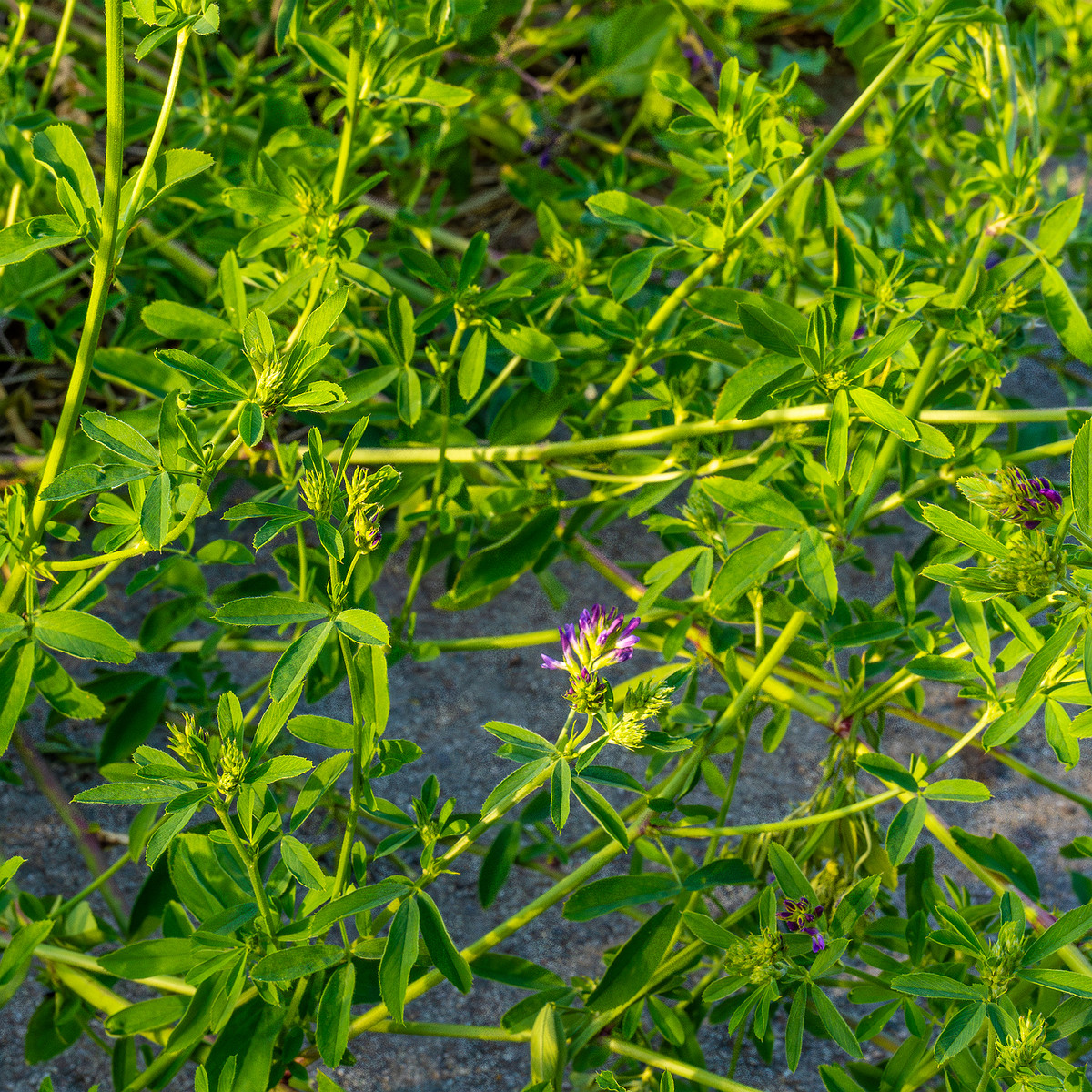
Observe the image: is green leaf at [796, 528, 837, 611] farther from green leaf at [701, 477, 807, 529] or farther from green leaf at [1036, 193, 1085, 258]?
green leaf at [1036, 193, 1085, 258]

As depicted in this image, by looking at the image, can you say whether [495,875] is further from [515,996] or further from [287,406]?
[287,406]

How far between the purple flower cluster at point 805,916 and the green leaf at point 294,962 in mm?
Result: 339

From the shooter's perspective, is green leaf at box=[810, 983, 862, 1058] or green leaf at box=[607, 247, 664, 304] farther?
green leaf at box=[607, 247, 664, 304]

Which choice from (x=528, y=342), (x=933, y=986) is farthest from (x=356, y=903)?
(x=528, y=342)

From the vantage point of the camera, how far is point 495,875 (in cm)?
101

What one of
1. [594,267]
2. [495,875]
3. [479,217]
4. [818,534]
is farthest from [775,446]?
[479,217]

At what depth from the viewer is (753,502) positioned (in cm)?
86

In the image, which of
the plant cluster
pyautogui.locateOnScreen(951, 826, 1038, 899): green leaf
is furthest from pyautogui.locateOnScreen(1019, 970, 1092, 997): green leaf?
pyautogui.locateOnScreen(951, 826, 1038, 899): green leaf

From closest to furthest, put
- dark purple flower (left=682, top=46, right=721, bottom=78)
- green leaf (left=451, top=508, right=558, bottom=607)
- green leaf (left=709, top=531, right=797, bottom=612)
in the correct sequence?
green leaf (left=709, top=531, right=797, bottom=612) → green leaf (left=451, top=508, right=558, bottom=607) → dark purple flower (left=682, top=46, right=721, bottom=78)

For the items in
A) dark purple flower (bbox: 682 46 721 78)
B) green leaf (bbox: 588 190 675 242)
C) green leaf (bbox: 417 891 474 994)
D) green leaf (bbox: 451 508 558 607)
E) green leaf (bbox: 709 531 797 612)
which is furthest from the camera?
dark purple flower (bbox: 682 46 721 78)

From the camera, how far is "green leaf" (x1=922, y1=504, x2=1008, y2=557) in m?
0.67

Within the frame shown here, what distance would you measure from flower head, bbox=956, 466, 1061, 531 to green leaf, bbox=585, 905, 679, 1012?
43 cm

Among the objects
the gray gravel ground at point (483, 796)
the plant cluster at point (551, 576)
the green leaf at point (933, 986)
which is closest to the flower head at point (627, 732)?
the plant cluster at point (551, 576)

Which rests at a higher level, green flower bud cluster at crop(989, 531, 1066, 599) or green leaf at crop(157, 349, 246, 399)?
green flower bud cluster at crop(989, 531, 1066, 599)
